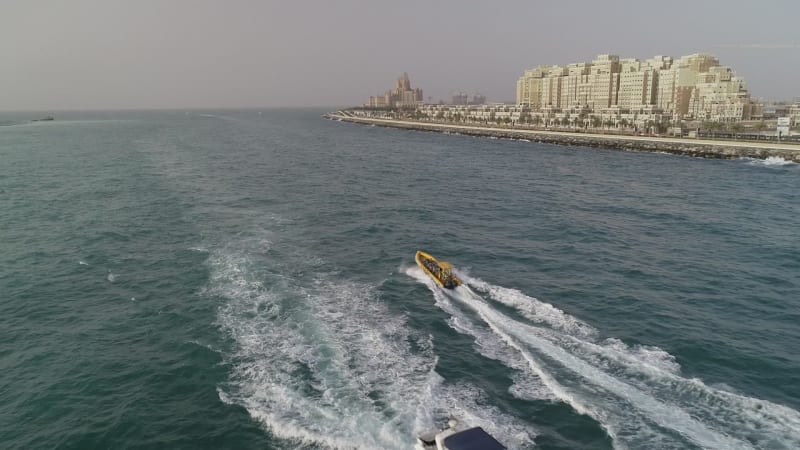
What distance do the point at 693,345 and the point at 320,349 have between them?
20.4 m

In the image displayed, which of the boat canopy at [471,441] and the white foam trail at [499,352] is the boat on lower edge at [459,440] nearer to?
the boat canopy at [471,441]

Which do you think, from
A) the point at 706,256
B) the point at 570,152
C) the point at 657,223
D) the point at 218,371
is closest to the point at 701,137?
the point at 570,152

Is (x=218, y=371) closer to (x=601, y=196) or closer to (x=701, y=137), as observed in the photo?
(x=601, y=196)

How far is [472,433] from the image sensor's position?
1756 cm

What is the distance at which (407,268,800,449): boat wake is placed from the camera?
1988 cm

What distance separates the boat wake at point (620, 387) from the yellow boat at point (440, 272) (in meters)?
3.57

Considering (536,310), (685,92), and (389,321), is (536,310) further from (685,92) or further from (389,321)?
(685,92)

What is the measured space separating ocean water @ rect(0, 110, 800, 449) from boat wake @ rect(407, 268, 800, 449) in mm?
121

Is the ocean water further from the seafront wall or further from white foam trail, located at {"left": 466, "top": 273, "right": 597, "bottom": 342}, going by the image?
the seafront wall

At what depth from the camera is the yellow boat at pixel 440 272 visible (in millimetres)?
34438

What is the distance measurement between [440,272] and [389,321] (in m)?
6.79

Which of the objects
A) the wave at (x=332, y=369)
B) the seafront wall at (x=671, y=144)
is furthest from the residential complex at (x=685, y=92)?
the wave at (x=332, y=369)

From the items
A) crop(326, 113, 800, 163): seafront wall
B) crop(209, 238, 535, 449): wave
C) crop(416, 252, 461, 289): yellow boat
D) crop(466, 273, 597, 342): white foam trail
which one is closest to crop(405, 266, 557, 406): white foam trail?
crop(416, 252, 461, 289): yellow boat

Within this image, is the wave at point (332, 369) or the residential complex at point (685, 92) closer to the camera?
the wave at point (332, 369)
